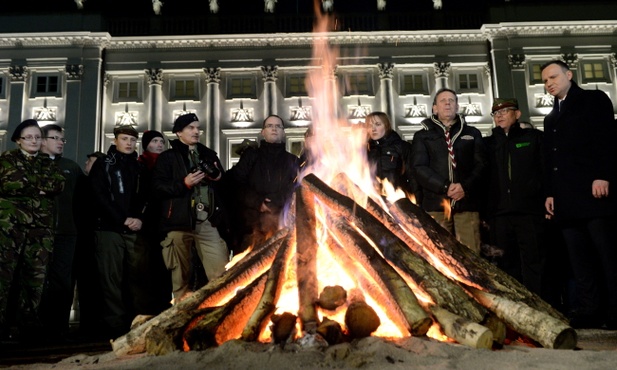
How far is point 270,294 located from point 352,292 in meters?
0.52

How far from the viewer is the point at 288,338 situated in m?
2.82

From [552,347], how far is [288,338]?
4.72ft

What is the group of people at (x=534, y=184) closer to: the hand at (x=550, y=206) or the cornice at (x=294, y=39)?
the hand at (x=550, y=206)

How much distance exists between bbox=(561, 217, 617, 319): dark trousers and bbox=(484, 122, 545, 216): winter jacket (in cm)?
65

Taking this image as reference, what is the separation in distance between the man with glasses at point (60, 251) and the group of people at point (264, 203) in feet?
0.06

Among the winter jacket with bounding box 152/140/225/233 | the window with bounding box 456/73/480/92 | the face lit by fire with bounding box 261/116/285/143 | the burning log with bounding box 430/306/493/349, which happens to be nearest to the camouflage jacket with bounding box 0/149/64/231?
the winter jacket with bounding box 152/140/225/233

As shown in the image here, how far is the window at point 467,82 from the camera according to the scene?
31891mm

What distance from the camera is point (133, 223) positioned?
5.91m

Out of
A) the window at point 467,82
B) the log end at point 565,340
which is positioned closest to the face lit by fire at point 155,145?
the log end at point 565,340

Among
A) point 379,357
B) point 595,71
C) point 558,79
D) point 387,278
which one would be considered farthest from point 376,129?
point 595,71

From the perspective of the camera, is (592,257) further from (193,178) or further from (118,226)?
(118,226)

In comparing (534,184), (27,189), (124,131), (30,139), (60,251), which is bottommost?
(60,251)

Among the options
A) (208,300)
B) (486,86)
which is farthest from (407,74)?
(208,300)

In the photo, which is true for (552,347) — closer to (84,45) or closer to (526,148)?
(526,148)
